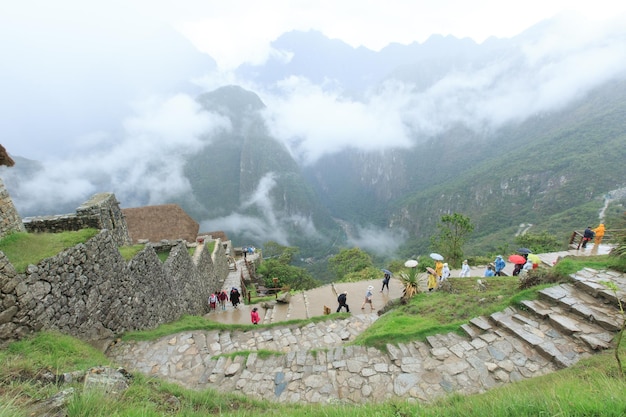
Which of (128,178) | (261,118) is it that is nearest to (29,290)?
(128,178)

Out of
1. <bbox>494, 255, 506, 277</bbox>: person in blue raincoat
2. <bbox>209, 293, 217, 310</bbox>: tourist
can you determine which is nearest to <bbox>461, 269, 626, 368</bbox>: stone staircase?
<bbox>494, 255, 506, 277</bbox>: person in blue raincoat

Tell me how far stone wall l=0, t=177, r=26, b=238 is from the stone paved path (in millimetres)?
4075

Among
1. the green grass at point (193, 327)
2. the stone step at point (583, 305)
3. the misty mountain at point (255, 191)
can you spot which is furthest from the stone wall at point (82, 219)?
the misty mountain at point (255, 191)

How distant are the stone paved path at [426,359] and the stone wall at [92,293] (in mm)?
1145

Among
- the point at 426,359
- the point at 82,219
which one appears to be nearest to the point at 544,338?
the point at 426,359

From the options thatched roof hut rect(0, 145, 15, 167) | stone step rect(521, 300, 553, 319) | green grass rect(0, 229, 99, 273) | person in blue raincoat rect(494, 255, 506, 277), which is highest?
thatched roof hut rect(0, 145, 15, 167)

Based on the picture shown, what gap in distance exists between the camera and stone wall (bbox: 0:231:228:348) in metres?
5.75

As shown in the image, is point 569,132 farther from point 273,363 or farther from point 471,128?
point 273,363

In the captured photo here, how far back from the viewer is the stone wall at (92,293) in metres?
5.75

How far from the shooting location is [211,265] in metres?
20.0

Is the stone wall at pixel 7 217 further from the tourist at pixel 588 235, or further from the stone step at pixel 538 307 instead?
the tourist at pixel 588 235

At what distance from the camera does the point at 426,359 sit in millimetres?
6781

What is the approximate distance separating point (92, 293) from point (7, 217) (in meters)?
2.89

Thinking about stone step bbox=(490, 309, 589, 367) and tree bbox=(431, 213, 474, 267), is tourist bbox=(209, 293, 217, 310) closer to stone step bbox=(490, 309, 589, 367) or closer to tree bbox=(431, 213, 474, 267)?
stone step bbox=(490, 309, 589, 367)
